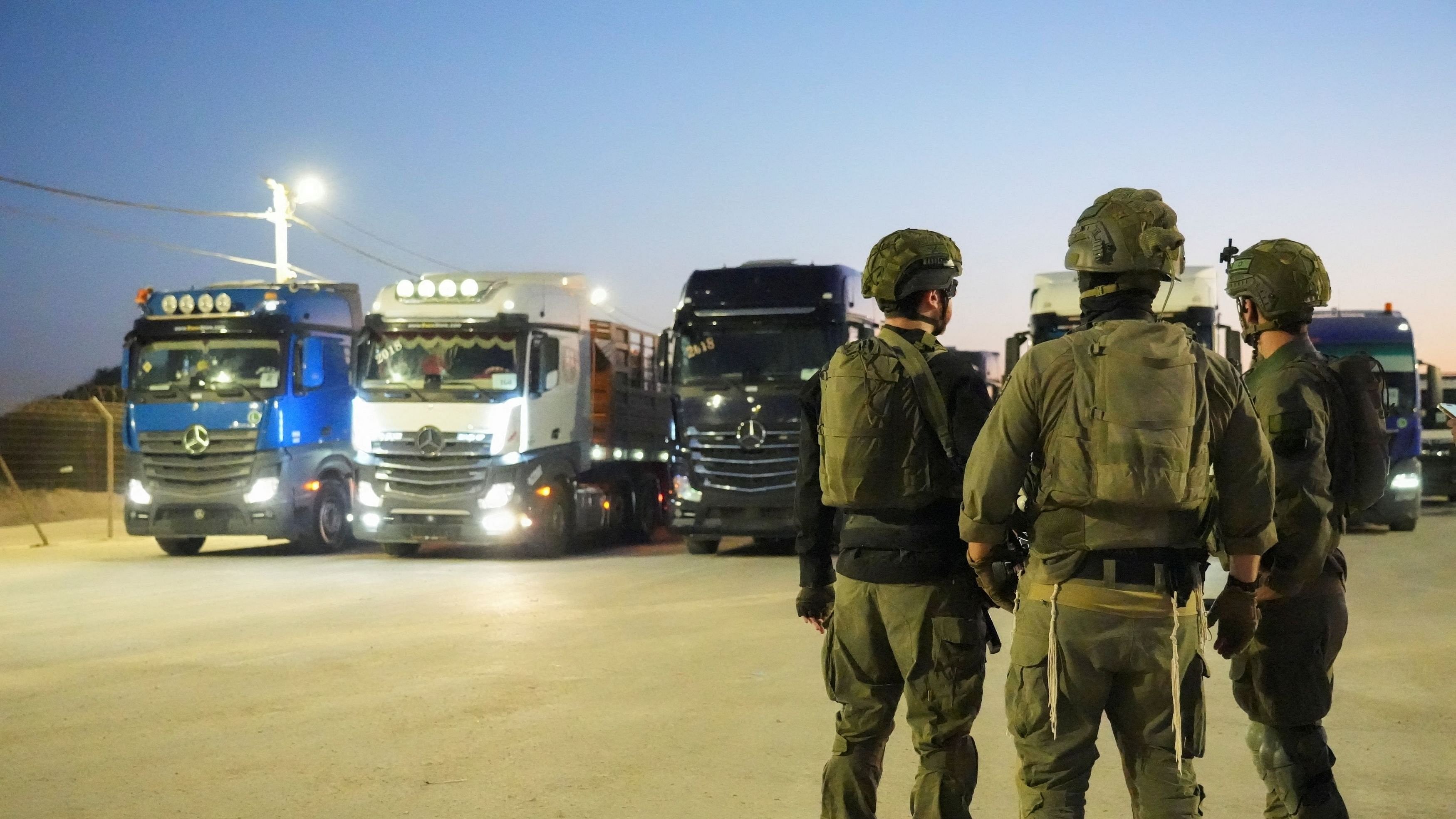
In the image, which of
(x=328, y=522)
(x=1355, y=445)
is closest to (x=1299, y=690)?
(x=1355, y=445)

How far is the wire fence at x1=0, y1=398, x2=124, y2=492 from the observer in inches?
1058

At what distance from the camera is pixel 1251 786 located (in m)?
5.59

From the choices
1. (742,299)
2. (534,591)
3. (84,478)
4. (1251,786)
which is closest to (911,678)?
(1251,786)

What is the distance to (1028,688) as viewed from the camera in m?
3.53

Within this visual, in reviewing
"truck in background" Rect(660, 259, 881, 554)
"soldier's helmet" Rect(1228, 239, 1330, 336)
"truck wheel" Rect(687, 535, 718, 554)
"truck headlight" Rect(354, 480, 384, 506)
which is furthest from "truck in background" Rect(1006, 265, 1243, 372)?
"soldier's helmet" Rect(1228, 239, 1330, 336)

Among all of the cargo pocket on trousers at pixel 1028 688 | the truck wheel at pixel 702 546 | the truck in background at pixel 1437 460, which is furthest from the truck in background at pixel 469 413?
the truck in background at pixel 1437 460

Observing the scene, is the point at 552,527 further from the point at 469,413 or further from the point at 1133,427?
the point at 1133,427

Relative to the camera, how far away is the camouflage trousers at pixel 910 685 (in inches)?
157

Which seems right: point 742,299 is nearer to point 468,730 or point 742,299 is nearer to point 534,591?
point 534,591

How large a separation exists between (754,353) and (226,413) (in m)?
6.68

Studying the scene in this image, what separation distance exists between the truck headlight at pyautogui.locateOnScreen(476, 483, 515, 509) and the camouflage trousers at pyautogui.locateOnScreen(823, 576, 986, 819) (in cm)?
1190

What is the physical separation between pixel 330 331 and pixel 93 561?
4095 millimetres

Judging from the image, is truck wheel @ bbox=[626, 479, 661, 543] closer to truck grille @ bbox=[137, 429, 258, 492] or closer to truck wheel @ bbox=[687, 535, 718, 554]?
truck wheel @ bbox=[687, 535, 718, 554]

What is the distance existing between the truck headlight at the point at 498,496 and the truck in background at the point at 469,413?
1cm
